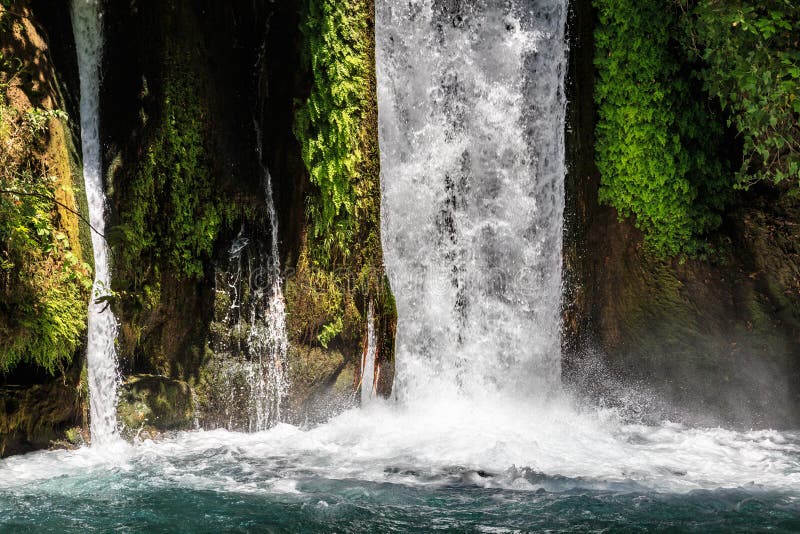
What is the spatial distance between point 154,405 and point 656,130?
5.79m

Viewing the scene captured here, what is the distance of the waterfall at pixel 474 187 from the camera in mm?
8703

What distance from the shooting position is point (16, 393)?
6469 mm

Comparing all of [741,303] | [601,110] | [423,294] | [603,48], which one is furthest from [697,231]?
[423,294]

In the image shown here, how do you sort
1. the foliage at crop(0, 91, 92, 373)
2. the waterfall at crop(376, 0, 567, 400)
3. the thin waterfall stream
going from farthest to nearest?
1. the waterfall at crop(376, 0, 567, 400)
2. the foliage at crop(0, 91, 92, 373)
3. the thin waterfall stream

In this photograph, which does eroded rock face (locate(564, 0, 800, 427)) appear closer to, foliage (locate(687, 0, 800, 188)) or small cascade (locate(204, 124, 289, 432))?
foliage (locate(687, 0, 800, 188))

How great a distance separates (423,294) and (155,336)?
2829 mm

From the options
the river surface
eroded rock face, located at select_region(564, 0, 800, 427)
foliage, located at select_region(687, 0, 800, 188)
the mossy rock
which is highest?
foliage, located at select_region(687, 0, 800, 188)

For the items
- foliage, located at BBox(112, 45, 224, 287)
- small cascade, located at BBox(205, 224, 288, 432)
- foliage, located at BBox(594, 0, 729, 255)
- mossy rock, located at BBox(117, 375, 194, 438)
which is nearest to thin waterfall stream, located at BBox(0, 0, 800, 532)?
small cascade, located at BBox(205, 224, 288, 432)

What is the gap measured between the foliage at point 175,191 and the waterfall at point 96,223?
0.23m

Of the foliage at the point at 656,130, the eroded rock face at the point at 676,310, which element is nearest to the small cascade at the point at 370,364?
the eroded rock face at the point at 676,310

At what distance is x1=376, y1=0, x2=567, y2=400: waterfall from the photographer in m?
8.70

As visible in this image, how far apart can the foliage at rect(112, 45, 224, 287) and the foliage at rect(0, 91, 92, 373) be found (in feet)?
2.72

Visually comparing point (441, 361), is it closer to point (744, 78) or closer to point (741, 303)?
point (741, 303)

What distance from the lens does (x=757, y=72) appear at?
7.36 meters
